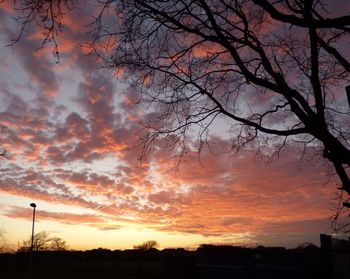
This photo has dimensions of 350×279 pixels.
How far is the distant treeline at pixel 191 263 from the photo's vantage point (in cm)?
2592

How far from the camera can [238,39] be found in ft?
22.5

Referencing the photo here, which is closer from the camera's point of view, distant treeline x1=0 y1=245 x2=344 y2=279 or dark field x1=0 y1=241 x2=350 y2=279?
dark field x1=0 y1=241 x2=350 y2=279

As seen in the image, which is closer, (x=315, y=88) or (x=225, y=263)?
(x=315, y=88)

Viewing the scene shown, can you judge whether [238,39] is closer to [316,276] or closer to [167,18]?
[167,18]

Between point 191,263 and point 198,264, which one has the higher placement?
point 191,263

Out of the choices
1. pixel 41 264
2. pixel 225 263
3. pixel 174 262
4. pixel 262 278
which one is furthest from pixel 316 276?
pixel 41 264

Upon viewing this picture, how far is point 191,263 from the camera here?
129 feet

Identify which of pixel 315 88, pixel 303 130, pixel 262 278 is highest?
pixel 315 88

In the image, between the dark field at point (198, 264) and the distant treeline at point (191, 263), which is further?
the distant treeline at point (191, 263)

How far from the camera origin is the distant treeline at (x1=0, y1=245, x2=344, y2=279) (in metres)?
25.9

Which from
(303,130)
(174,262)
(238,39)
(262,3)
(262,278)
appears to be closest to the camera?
(262,3)

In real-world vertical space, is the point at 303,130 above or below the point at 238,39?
below

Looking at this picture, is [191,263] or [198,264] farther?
[191,263]

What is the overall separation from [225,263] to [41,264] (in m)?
45.0
